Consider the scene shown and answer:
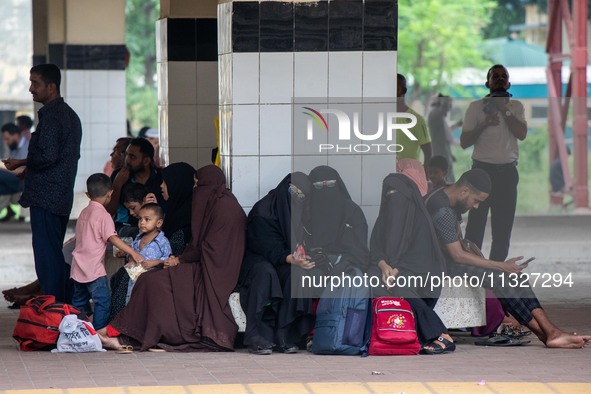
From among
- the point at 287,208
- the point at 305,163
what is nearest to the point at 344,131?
the point at 305,163

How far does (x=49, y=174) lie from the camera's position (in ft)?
28.7

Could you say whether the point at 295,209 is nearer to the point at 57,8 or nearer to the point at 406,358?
the point at 406,358

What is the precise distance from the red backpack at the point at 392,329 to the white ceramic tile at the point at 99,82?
8.93m

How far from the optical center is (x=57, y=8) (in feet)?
53.2

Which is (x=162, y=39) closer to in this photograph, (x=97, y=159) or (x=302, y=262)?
(x=302, y=262)

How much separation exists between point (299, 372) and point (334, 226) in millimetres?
1176

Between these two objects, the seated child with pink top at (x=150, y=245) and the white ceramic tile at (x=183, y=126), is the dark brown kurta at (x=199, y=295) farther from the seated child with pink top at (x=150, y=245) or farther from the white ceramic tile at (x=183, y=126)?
the white ceramic tile at (x=183, y=126)

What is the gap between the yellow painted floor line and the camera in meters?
6.69

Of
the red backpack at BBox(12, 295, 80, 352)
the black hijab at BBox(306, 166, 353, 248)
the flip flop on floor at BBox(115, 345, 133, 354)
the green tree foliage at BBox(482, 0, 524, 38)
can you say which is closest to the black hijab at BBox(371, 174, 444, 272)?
the black hijab at BBox(306, 166, 353, 248)

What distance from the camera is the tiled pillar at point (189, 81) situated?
11344mm

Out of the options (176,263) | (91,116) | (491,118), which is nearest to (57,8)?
(91,116)

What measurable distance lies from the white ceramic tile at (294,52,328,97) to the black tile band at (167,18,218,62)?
2946mm

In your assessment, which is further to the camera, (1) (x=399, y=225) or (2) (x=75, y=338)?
(1) (x=399, y=225)

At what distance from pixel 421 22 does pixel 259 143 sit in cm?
2748
